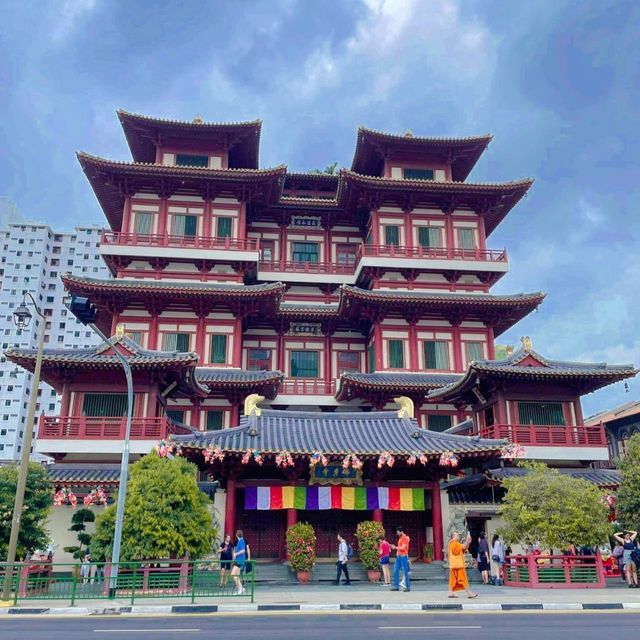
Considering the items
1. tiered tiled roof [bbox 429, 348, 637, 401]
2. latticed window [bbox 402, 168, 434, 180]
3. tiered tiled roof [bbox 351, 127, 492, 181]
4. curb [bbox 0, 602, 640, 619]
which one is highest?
tiered tiled roof [bbox 351, 127, 492, 181]

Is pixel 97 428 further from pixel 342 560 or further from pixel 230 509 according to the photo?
pixel 342 560

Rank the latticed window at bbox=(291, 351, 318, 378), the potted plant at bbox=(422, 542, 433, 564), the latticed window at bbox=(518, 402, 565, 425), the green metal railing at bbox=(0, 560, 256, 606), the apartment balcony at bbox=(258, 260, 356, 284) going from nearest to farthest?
the green metal railing at bbox=(0, 560, 256, 606), the potted plant at bbox=(422, 542, 433, 564), the latticed window at bbox=(518, 402, 565, 425), the latticed window at bbox=(291, 351, 318, 378), the apartment balcony at bbox=(258, 260, 356, 284)

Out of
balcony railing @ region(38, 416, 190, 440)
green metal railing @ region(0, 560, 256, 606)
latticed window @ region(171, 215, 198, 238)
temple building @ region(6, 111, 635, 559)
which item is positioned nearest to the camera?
green metal railing @ region(0, 560, 256, 606)

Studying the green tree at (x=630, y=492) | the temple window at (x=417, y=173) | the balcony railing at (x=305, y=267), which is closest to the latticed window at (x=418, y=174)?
the temple window at (x=417, y=173)

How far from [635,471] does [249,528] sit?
14.6 metres

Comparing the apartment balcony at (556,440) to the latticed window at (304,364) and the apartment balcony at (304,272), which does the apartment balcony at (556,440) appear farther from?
the apartment balcony at (304,272)

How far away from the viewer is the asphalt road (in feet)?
35.7

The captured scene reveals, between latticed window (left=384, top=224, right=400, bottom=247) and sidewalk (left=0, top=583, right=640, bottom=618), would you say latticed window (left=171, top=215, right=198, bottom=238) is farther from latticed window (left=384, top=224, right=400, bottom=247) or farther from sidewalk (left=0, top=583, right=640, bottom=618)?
sidewalk (left=0, top=583, right=640, bottom=618)

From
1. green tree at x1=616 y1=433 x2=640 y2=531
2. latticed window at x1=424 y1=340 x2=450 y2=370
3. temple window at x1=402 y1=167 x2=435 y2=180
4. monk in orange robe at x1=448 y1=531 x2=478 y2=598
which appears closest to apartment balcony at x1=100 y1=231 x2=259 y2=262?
temple window at x1=402 y1=167 x2=435 y2=180

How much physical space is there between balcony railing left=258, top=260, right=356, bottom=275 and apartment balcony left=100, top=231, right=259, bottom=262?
3158mm

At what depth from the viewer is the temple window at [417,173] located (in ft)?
132

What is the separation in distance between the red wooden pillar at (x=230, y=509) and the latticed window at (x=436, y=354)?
55.5 feet

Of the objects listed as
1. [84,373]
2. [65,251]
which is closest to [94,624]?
[84,373]

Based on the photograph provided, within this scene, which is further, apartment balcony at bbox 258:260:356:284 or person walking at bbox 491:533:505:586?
apartment balcony at bbox 258:260:356:284
